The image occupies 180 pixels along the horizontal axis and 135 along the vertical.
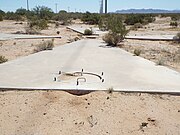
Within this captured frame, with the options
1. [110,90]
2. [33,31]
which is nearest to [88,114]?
[110,90]

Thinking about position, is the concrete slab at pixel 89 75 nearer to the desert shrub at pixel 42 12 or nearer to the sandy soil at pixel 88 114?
the sandy soil at pixel 88 114

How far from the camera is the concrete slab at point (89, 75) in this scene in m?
9.23

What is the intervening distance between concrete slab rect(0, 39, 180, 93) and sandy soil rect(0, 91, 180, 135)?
0.57 metres

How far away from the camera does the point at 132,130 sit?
668 cm

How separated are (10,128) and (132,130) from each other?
2717 millimetres

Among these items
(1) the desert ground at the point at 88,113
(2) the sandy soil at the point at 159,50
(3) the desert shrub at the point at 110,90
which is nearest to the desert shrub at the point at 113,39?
(2) the sandy soil at the point at 159,50

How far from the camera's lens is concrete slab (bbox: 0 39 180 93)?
923 centimetres

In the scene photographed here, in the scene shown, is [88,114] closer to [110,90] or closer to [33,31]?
[110,90]

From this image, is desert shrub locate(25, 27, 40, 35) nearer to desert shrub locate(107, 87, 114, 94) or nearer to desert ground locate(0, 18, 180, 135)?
desert ground locate(0, 18, 180, 135)

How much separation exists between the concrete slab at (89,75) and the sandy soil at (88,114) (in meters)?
0.57

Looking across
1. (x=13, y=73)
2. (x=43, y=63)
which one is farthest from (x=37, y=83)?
(x=43, y=63)

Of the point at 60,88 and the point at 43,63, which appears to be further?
the point at 43,63

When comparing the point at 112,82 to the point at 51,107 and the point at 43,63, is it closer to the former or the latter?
the point at 51,107

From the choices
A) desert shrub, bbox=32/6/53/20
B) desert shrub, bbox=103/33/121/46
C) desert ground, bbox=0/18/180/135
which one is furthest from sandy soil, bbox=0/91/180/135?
desert shrub, bbox=32/6/53/20
